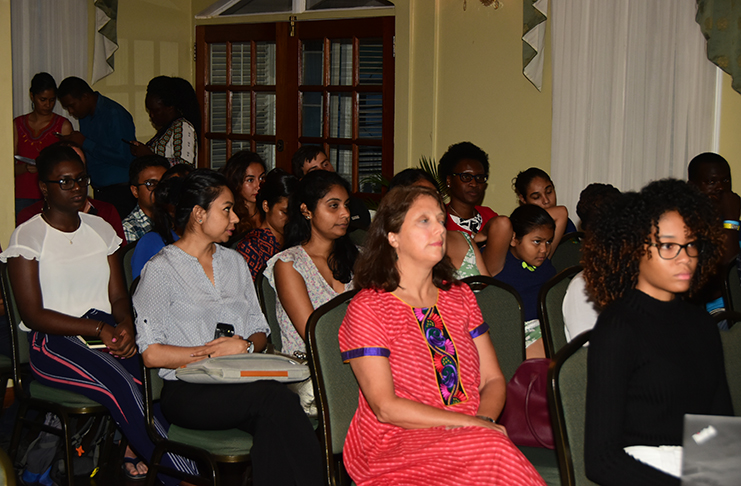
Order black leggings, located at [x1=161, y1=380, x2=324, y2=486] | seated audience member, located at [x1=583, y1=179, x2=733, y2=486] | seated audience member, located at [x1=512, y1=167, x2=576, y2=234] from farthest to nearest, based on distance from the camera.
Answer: seated audience member, located at [x1=512, y1=167, x2=576, y2=234] < black leggings, located at [x1=161, y1=380, x2=324, y2=486] < seated audience member, located at [x1=583, y1=179, x2=733, y2=486]

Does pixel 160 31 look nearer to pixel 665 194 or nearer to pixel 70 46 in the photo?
pixel 70 46

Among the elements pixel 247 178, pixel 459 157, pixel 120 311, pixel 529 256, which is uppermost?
pixel 459 157

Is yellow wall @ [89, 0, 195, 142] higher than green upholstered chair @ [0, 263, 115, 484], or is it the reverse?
yellow wall @ [89, 0, 195, 142]

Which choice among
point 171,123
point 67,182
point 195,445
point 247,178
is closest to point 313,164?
point 247,178

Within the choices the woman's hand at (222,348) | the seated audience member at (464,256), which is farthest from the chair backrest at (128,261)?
the seated audience member at (464,256)

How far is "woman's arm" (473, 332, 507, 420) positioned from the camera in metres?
2.13

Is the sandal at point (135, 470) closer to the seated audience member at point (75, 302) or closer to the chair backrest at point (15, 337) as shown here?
the seated audience member at point (75, 302)

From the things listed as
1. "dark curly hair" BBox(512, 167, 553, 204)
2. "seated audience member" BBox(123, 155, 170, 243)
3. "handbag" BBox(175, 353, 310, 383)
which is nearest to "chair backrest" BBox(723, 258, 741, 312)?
"dark curly hair" BBox(512, 167, 553, 204)

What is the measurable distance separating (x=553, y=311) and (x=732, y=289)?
1.32m

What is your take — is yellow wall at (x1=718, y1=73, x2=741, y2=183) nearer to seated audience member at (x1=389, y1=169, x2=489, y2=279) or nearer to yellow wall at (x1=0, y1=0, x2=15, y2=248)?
seated audience member at (x1=389, y1=169, x2=489, y2=279)

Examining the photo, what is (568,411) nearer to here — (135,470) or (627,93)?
(135,470)

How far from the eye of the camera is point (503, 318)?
99.3 inches

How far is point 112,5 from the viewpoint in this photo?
643 centimetres

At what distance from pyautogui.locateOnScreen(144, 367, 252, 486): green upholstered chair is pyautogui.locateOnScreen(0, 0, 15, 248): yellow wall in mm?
1839
